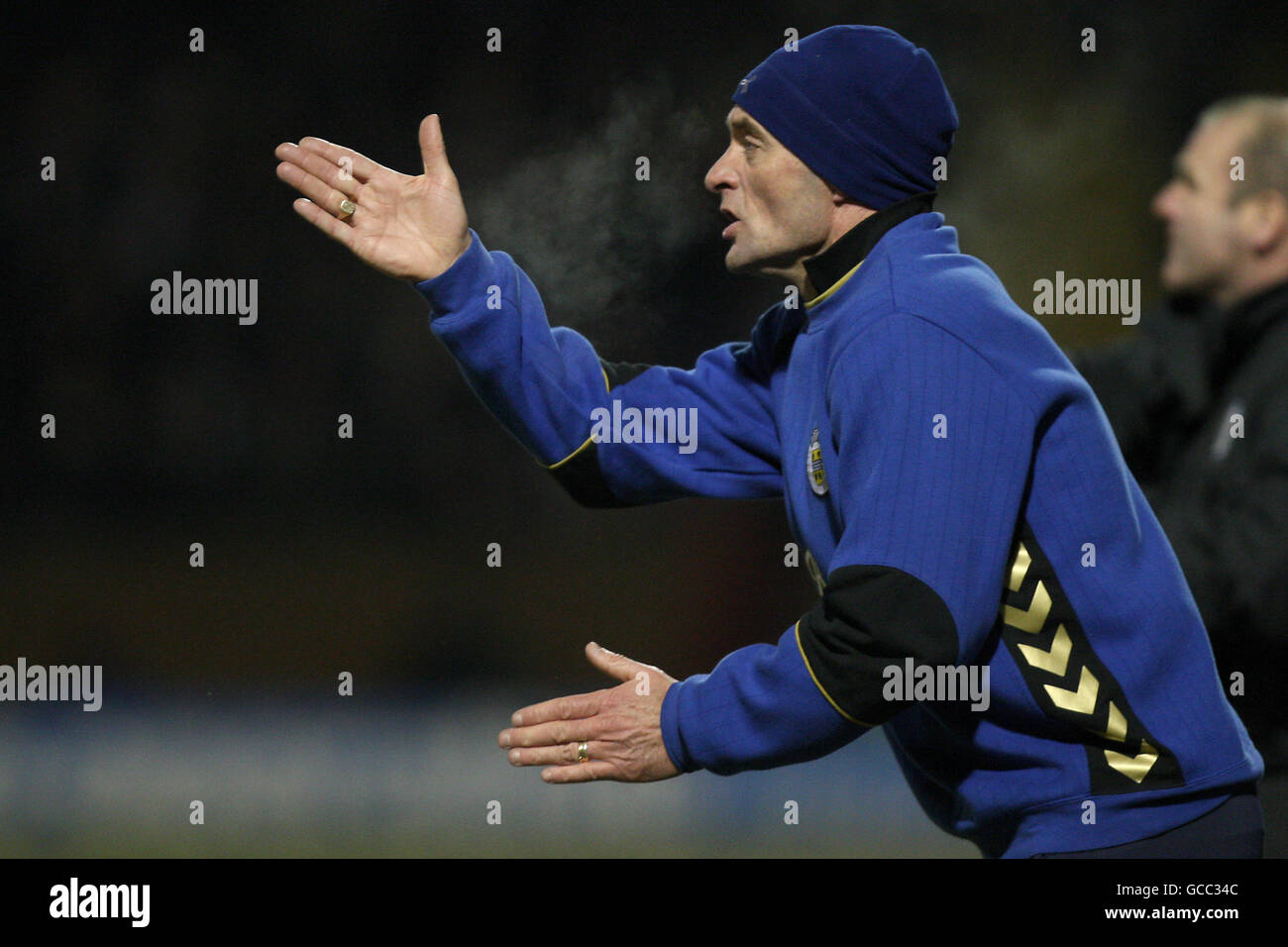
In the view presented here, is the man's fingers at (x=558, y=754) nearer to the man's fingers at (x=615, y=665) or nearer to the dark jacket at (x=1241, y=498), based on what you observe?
the man's fingers at (x=615, y=665)

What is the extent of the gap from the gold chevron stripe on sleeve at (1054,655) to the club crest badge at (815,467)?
29cm

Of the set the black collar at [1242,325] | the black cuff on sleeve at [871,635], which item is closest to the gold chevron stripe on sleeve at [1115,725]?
the black cuff on sleeve at [871,635]

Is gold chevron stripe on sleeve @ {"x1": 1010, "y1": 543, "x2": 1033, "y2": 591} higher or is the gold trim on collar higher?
the gold trim on collar

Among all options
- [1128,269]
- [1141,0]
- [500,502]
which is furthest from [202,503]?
[1141,0]

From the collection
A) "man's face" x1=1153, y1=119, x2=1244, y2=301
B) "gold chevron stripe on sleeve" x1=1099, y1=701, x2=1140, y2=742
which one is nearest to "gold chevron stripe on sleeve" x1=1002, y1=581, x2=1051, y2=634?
"gold chevron stripe on sleeve" x1=1099, y1=701, x2=1140, y2=742

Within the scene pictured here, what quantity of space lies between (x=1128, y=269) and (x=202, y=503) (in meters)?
2.71

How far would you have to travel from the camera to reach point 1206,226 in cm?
284


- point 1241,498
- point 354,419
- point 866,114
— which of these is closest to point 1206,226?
point 1241,498

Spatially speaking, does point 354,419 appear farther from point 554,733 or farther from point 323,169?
point 554,733

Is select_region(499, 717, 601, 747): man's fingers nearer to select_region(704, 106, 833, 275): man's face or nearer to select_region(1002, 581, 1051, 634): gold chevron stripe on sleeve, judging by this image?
select_region(1002, 581, 1051, 634): gold chevron stripe on sleeve

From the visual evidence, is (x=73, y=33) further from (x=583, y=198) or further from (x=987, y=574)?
(x=987, y=574)

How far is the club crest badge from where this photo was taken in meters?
1.70

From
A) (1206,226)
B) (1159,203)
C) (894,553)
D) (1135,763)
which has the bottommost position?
(1135,763)

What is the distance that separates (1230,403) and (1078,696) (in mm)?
1304
